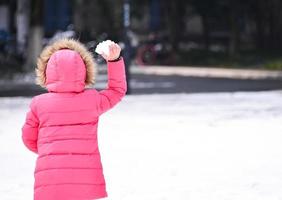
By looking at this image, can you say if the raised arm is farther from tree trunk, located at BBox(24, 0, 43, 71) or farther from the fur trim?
tree trunk, located at BBox(24, 0, 43, 71)

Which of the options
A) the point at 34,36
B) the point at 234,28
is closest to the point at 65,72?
the point at 34,36

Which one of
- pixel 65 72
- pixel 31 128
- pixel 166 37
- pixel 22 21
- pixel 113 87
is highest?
pixel 65 72

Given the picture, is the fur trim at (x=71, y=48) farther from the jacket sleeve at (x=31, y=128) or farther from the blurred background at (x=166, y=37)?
the blurred background at (x=166, y=37)

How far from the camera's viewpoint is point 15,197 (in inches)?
238

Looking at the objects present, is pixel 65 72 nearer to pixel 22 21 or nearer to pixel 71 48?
pixel 71 48

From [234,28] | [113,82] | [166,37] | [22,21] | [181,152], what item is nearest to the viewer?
[113,82]

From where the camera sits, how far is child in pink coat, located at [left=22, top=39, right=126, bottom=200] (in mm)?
3740

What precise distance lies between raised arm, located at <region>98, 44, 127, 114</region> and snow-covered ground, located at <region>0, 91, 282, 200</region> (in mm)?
2084

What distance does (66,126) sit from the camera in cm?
379

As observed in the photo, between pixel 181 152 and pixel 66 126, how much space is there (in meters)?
4.43

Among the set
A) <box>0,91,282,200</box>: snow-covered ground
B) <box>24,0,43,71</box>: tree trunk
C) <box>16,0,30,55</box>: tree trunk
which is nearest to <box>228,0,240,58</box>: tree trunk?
<box>16,0,30,55</box>: tree trunk

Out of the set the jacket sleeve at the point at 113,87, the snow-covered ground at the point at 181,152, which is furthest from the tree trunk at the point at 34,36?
the jacket sleeve at the point at 113,87

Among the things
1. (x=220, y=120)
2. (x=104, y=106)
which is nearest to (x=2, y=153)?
(x=220, y=120)

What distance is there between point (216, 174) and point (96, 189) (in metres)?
3.18
